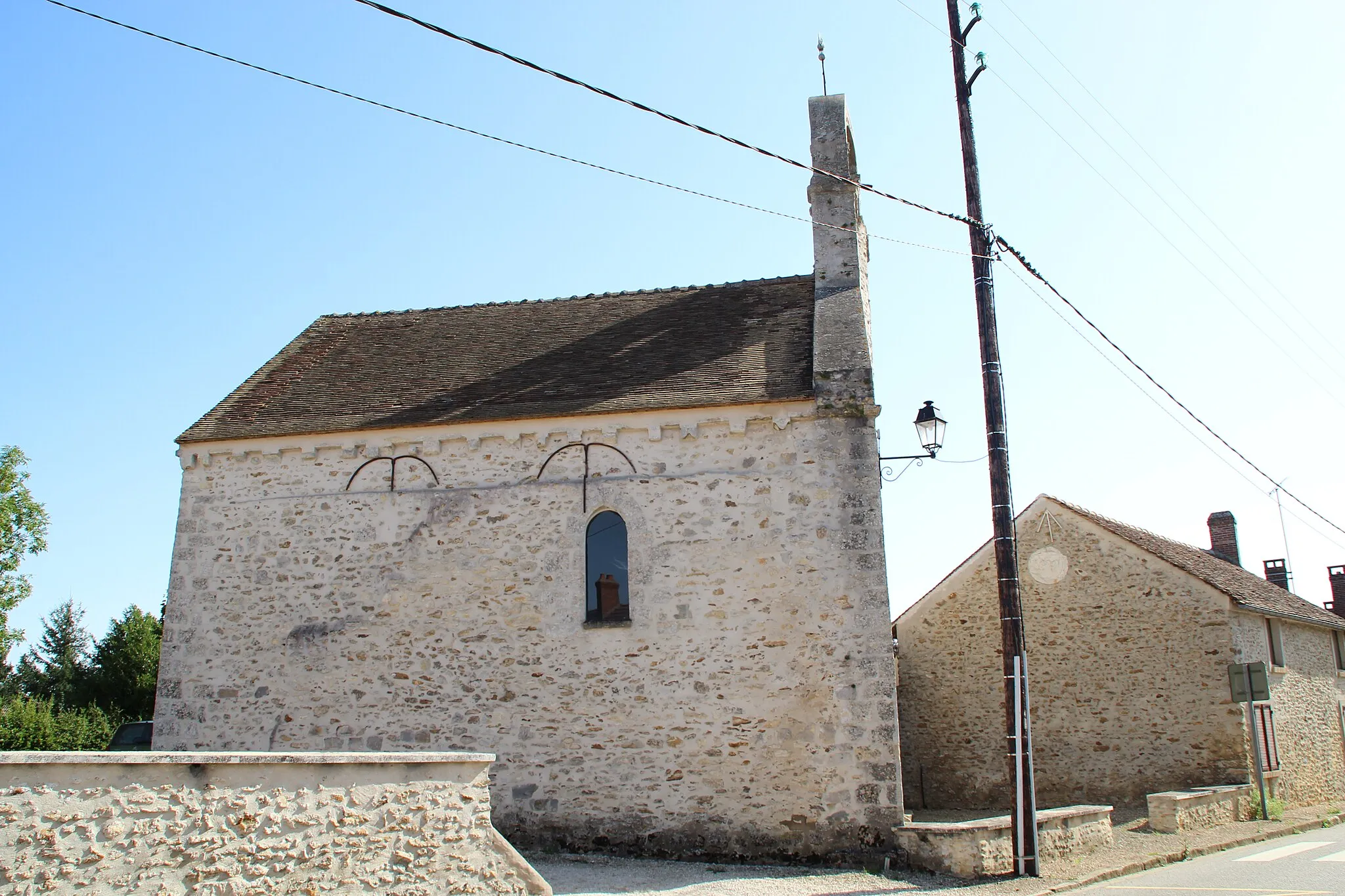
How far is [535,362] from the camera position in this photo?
563 inches

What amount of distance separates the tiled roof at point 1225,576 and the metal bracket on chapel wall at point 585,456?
436 inches

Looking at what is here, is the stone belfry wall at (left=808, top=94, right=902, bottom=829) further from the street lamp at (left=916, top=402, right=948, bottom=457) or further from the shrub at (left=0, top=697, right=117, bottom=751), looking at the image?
the shrub at (left=0, top=697, right=117, bottom=751)

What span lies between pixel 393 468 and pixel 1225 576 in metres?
17.4

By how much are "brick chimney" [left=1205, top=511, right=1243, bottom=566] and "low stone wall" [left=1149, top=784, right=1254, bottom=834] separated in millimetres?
10311

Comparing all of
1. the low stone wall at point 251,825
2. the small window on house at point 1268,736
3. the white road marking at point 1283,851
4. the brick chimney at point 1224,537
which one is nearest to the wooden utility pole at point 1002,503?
the white road marking at point 1283,851

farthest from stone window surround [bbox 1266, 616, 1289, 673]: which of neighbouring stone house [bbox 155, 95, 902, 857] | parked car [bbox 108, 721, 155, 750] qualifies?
parked car [bbox 108, 721, 155, 750]

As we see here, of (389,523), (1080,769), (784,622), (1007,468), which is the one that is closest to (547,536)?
(389,523)

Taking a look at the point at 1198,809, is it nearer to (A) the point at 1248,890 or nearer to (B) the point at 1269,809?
(B) the point at 1269,809

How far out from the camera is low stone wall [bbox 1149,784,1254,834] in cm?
1362

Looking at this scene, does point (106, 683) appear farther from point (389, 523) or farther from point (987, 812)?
point (987, 812)

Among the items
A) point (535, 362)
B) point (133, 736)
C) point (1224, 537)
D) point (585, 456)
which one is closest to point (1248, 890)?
point (585, 456)

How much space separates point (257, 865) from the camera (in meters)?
6.76

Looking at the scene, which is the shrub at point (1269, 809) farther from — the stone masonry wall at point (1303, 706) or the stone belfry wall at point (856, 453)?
the stone belfry wall at point (856, 453)

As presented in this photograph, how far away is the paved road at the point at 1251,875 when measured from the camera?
30.0ft
